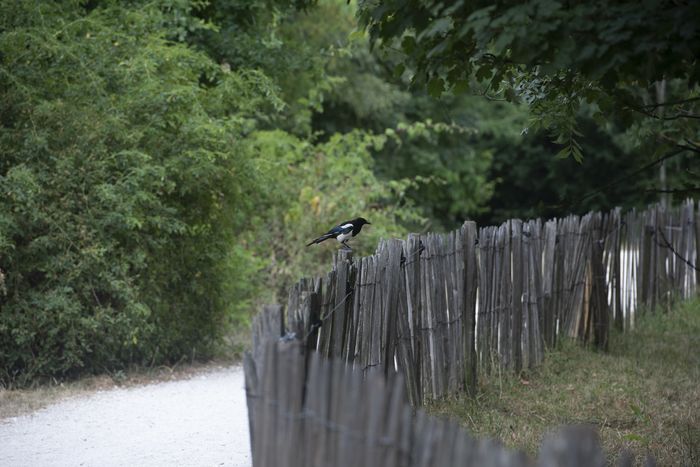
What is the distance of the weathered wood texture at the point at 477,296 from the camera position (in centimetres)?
541

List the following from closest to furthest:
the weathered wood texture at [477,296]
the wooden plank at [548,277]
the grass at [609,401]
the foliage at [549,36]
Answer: the foliage at [549,36]
the weathered wood texture at [477,296]
the grass at [609,401]
the wooden plank at [548,277]


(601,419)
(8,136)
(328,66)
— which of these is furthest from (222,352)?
(328,66)

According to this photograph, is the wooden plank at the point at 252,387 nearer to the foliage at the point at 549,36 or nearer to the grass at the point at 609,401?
the foliage at the point at 549,36

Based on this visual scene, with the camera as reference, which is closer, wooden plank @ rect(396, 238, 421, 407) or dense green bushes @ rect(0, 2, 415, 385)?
wooden plank @ rect(396, 238, 421, 407)

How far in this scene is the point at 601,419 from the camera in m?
6.97

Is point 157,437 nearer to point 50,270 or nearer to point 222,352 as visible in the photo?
point 50,270

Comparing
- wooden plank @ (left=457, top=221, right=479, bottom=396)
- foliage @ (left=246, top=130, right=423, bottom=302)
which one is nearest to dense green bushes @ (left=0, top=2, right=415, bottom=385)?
foliage @ (left=246, top=130, right=423, bottom=302)

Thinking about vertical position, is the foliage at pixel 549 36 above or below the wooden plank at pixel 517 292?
above

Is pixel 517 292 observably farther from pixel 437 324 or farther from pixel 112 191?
pixel 112 191

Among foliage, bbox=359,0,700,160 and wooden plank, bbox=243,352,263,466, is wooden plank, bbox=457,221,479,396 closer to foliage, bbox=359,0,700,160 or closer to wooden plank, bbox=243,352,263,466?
foliage, bbox=359,0,700,160

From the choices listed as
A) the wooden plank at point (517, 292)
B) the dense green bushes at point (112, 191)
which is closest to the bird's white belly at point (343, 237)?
the wooden plank at point (517, 292)

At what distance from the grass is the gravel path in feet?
6.06

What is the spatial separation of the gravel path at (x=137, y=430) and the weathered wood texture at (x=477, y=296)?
4.91ft

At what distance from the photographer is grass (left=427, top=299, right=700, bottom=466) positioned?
6.25 m
